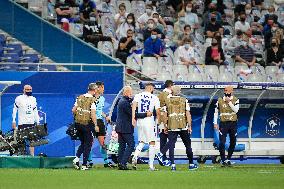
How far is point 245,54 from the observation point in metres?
36.4

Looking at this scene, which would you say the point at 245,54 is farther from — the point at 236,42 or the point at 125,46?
the point at 125,46

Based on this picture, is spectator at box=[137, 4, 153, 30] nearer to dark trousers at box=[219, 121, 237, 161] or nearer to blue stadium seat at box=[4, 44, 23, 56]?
blue stadium seat at box=[4, 44, 23, 56]

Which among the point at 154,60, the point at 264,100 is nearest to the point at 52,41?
the point at 154,60

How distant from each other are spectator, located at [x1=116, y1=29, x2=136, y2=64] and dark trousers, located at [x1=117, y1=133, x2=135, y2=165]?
7902mm

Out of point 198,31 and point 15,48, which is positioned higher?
point 198,31

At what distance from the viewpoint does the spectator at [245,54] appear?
118 ft

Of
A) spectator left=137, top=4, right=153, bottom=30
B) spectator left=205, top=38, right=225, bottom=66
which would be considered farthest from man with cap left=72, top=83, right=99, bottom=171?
spectator left=137, top=4, right=153, bottom=30

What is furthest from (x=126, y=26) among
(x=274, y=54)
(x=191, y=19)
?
(x=274, y=54)

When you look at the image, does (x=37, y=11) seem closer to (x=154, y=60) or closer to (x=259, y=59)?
(x=154, y=60)

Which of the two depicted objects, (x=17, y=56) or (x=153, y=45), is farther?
(x=153, y=45)

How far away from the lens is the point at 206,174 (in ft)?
78.4

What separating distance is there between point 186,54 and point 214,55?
98 cm

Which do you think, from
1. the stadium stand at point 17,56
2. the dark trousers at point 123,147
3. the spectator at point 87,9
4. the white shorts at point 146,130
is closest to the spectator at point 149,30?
the spectator at point 87,9

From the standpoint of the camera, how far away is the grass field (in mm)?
19344
